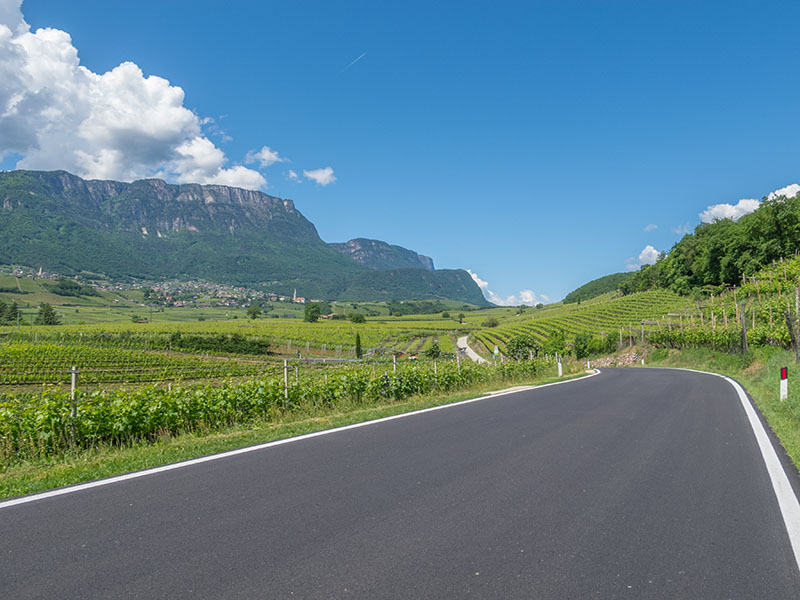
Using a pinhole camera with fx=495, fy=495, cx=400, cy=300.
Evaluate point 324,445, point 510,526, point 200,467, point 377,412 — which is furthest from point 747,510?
point 377,412

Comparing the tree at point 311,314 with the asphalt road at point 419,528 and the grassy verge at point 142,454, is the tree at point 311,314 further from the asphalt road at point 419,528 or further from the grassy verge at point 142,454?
the asphalt road at point 419,528

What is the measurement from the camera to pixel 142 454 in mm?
6488

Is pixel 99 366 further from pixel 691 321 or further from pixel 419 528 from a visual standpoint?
pixel 419 528

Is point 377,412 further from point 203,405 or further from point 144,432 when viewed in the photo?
point 144,432

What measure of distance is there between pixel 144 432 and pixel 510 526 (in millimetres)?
6324

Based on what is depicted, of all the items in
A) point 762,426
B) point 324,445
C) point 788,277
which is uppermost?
point 788,277

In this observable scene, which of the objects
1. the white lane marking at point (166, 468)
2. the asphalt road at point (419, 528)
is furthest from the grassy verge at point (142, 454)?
the asphalt road at point (419, 528)

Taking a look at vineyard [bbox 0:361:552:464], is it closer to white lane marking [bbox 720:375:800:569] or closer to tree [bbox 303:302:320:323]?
white lane marking [bbox 720:375:800:569]

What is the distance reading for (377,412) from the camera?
1018 cm

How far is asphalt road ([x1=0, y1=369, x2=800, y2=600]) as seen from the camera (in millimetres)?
2945

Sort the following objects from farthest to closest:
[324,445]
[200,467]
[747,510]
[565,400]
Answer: [565,400] → [324,445] → [200,467] → [747,510]

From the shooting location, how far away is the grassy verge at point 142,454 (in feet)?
17.1

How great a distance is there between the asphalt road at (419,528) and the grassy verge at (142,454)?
70 cm

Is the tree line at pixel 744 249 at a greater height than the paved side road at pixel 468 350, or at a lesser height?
greater
